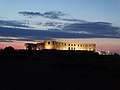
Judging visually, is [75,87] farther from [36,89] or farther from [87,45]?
[87,45]

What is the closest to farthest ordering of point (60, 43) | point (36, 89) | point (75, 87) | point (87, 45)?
point (36, 89) → point (75, 87) → point (60, 43) → point (87, 45)

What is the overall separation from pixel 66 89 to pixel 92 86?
2087 millimetres

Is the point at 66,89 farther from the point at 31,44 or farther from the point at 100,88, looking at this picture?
the point at 31,44

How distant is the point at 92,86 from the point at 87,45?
367 ft

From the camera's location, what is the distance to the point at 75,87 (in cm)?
1717

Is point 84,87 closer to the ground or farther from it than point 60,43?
farther from it

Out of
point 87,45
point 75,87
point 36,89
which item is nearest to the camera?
point 36,89

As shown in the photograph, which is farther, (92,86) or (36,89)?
(92,86)

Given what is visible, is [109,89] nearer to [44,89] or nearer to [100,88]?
[100,88]

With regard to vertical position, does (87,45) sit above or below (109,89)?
below

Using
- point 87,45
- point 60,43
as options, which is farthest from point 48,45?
point 87,45

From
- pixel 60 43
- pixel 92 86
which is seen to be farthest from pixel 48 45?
pixel 92 86

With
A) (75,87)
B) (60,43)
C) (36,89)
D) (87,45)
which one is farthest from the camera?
(87,45)

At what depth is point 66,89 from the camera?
16.3 m
